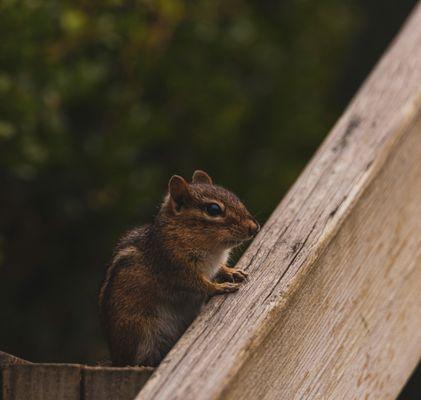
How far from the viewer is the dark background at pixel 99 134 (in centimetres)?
363

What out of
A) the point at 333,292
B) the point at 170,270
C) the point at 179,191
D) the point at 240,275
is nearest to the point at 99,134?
the point at 179,191

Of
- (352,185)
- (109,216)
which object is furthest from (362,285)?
(109,216)

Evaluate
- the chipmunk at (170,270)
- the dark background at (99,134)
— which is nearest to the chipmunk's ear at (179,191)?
the chipmunk at (170,270)

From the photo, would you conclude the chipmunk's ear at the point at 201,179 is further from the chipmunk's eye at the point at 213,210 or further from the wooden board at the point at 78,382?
the wooden board at the point at 78,382

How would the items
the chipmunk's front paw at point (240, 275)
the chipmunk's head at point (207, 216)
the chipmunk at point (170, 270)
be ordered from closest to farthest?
the chipmunk's front paw at point (240, 275) → the chipmunk at point (170, 270) → the chipmunk's head at point (207, 216)

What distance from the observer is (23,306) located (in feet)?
14.5

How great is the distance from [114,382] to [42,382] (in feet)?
0.47

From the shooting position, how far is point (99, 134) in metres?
4.35

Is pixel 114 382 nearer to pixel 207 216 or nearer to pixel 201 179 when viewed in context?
pixel 207 216

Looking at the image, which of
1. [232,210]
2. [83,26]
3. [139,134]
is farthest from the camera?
[139,134]

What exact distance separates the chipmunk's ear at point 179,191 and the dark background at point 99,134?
650 mm

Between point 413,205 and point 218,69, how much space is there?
302cm

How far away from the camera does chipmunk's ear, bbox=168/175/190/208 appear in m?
3.02

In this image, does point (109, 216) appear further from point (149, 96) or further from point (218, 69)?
point (218, 69)
